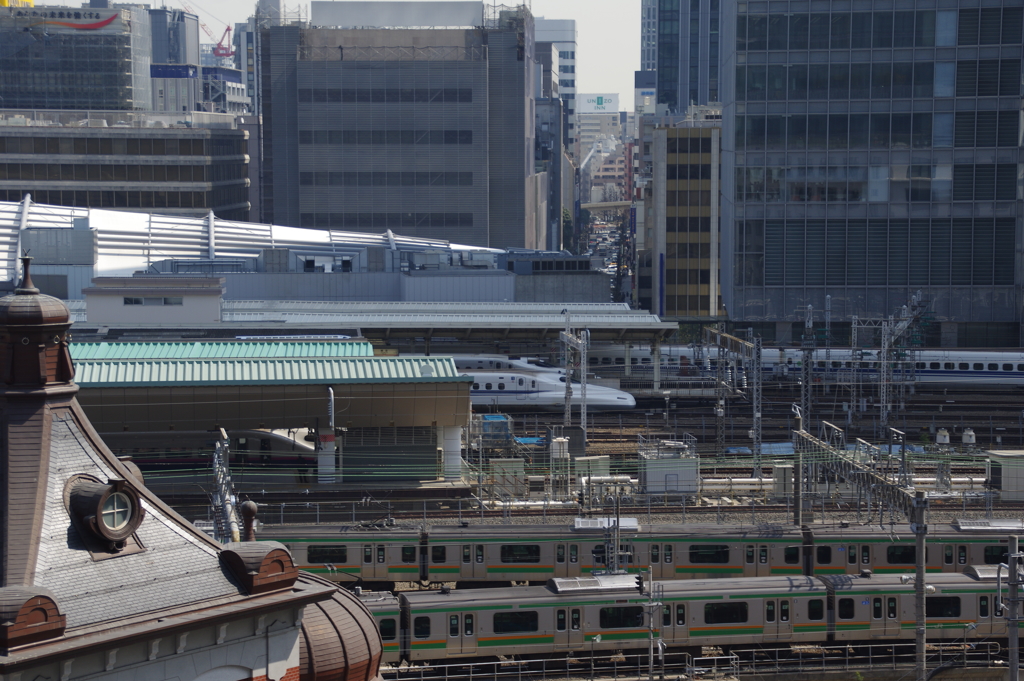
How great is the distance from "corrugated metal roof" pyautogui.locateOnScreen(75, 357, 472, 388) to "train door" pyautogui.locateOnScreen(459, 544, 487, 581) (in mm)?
9962

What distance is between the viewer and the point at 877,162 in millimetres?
80500

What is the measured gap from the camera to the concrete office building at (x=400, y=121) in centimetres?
10762

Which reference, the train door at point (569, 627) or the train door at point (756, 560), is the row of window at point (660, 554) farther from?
the train door at point (569, 627)

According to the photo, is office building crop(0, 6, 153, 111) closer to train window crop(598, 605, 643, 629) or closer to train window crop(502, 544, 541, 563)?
train window crop(502, 544, 541, 563)

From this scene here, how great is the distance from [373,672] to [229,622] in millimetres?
3233

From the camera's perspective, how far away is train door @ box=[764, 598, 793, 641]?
3170 centimetres

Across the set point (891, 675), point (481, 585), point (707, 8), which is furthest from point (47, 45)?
point (891, 675)

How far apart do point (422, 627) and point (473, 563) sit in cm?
521

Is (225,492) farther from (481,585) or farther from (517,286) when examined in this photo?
(517,286)

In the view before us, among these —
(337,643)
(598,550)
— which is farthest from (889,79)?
(337,643)

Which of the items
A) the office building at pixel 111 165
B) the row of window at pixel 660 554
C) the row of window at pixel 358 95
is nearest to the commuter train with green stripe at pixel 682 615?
the row of window at pixel 660 554

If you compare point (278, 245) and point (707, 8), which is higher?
point (707, 8)

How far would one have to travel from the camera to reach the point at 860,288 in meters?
82.5

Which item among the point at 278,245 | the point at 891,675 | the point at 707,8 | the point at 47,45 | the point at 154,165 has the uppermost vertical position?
the point at 707,8
